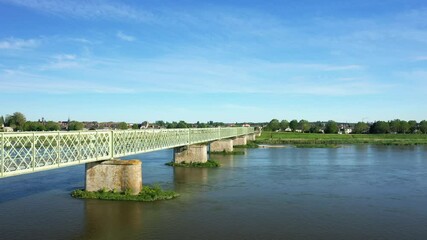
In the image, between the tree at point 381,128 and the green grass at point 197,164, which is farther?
the tree at point 381,128

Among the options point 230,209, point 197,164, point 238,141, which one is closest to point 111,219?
point 230,209

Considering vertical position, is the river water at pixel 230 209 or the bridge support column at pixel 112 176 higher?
the bridge support column at pixel 112 176

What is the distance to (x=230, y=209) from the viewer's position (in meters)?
36.1

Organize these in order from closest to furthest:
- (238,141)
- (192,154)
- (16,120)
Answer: (192,154) → (238,141) → (16,120)

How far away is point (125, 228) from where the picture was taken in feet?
98.4

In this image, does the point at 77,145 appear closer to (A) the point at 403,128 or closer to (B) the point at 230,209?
(B) the point at 230,209

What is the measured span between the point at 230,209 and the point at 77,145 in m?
13.9

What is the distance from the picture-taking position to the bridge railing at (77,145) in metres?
30.0

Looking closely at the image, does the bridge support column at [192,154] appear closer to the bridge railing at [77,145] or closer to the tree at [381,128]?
the bridge railing at [77,145]

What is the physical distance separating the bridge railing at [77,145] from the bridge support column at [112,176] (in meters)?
1.01

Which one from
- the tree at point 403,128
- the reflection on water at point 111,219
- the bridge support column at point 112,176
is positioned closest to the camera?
the reflection on water at point 111,219

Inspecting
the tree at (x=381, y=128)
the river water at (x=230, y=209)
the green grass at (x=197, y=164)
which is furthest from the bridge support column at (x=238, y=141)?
the tree at (x=381, y=128)

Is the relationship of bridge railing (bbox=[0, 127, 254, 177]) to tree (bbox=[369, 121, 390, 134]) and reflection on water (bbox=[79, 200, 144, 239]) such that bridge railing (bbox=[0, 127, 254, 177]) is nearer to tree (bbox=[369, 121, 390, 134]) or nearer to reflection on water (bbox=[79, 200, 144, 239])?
reflection on water (bbox=[79, 200, 144, 239])

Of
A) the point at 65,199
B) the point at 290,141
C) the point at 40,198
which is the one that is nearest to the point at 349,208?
the point at 65,199
